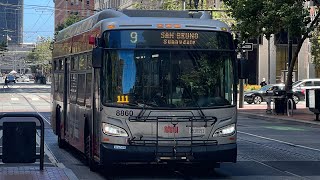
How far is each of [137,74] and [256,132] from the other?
14505mm

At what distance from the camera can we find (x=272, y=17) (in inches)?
1351

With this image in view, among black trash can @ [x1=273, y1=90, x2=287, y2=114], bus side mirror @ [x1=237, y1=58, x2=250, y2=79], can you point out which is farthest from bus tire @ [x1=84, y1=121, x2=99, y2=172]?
black trash can @ [x1=273, y1=90, x2=287, y2=114]

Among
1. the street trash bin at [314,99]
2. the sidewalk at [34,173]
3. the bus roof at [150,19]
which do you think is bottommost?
the sidewalk at [34,173]

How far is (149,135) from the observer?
12.5m

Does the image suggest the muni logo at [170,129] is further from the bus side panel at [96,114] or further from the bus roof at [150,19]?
the bus roof at [150,19]

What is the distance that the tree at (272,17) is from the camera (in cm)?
3369

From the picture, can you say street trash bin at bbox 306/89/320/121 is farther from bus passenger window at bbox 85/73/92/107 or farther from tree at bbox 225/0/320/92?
bus passenger window at bbox 85/73/92/107

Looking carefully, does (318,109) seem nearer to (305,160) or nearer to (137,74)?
(305,160)

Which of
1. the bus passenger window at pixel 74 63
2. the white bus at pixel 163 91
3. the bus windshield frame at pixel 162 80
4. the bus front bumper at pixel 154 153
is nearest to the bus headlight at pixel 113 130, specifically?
the white bus at pixel 163 91

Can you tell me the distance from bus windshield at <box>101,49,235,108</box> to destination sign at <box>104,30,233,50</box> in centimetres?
12

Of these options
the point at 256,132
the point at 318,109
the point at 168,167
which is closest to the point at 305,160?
the point at 168,167

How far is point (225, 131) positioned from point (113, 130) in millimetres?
1976

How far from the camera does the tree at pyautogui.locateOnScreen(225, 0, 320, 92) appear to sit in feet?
111

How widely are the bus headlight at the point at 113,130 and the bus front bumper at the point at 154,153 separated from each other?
0.68 ft
